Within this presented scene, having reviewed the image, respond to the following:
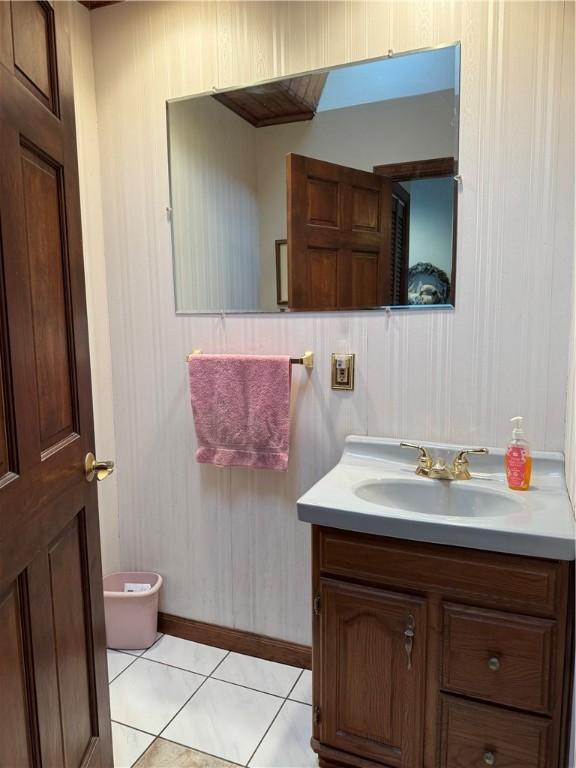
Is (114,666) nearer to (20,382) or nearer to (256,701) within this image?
(256,701)

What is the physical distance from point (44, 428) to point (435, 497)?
1.09 m

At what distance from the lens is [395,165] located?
1.66 m

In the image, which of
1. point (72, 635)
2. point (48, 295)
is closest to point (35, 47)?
point (48, 295)

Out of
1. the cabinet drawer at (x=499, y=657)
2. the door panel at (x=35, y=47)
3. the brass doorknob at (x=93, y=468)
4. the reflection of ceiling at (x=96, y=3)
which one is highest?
the reflection of ceiling at (x=96, y=3)

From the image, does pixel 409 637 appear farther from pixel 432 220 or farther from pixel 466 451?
pixel 432 220

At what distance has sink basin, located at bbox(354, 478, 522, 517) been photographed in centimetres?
151

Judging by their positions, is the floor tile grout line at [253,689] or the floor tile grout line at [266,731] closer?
the floor tile grout line at [266,731]

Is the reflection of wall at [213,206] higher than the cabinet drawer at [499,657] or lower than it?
higher

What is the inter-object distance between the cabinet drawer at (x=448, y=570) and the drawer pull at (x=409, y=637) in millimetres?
83

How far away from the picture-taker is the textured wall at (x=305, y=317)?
59.7 inches

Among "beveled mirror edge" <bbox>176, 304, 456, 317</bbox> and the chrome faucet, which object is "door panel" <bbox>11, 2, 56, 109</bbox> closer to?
"beveled mirror edge" <bbox>176, 304, 456, 317</bbox>

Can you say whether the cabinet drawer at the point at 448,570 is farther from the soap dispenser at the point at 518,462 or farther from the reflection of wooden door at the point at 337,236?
the reflection of wooden door at the point at 337,236

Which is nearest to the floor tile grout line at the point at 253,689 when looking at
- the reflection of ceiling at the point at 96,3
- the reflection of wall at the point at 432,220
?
the reflection of wall at the point at 432,220

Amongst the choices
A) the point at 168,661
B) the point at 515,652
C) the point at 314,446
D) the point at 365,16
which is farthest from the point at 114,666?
the point at 365,16
